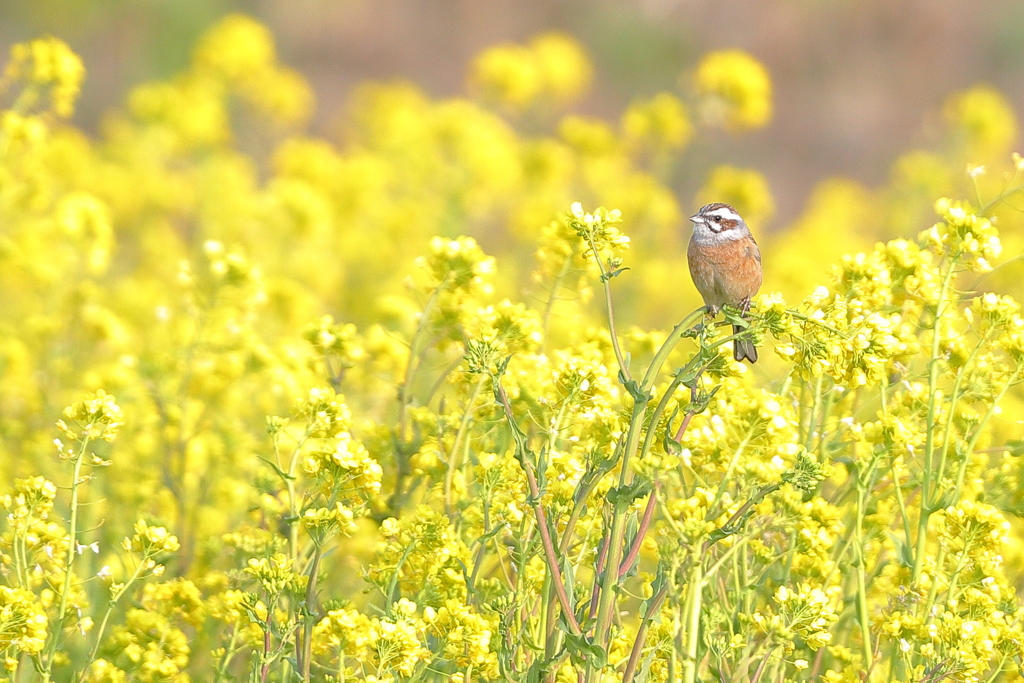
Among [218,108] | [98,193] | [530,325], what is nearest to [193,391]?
[530,325]

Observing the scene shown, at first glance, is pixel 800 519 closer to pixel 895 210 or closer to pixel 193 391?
pixel 193 391

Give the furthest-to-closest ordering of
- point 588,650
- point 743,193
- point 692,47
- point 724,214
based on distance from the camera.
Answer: point 692,47 → point 743,193 → point 724,214 → point 588,650

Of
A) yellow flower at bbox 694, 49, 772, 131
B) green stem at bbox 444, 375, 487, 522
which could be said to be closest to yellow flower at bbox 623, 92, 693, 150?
yellow flower at bbox 694, 49, 772, 131

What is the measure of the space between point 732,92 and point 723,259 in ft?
15.7

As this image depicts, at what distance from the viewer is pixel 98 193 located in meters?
8.94

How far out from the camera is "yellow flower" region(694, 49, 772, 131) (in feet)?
27.3

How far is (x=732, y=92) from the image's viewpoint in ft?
27.6

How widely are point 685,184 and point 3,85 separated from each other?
11733 millimetres

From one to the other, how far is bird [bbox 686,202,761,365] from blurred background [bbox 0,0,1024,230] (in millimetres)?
15384

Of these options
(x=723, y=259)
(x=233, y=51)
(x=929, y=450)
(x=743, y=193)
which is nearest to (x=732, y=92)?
(x=743, y=193)

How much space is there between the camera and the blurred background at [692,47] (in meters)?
19.8

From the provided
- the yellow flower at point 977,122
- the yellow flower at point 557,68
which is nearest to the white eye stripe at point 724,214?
the yellow flower at point 977,122

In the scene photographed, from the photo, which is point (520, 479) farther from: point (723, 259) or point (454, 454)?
point (723, 259)

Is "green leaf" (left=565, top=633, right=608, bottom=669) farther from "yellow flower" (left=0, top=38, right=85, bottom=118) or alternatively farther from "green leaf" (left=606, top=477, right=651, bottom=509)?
"yellow flower" (left=0, top=38, right=85, bottom=118)
